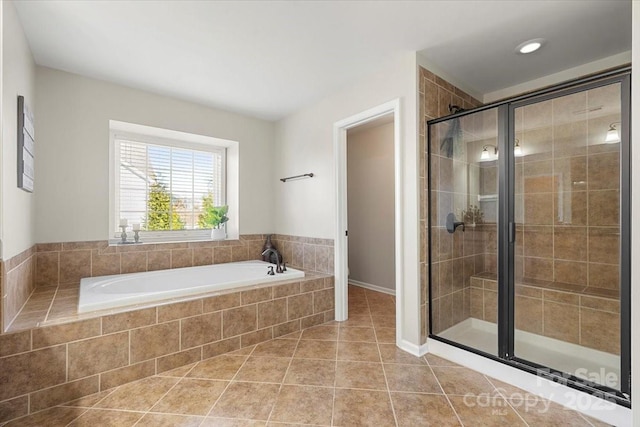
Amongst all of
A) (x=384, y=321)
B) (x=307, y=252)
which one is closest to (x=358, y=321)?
(x=384, y=321)

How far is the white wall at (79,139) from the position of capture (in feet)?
8.18

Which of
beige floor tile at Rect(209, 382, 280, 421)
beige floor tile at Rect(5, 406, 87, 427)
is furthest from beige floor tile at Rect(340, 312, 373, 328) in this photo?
beige floor tile at Rect(5, 406, 87, 427)

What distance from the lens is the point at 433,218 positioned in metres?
2.43

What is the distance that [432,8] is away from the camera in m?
1.79

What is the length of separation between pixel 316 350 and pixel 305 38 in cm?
239

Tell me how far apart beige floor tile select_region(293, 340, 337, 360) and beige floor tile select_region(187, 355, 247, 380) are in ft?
1.47

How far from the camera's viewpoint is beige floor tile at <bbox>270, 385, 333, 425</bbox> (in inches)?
62.4

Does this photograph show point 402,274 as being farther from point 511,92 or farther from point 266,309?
point 511,92

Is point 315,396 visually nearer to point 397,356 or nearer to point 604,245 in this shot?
point 397,356

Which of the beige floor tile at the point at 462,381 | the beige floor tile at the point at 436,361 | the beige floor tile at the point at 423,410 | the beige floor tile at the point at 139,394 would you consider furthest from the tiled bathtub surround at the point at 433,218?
the beige floor tile at the point at 139,394

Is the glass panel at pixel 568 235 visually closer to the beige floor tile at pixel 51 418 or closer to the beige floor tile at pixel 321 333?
the beige floor tile at pixel 321 333

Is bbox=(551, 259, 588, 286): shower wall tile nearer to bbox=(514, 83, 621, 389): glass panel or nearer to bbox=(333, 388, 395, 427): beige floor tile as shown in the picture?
bbox=(514, 83, 621, 389): glass panel

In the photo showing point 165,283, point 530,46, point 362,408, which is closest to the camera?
point 362,408

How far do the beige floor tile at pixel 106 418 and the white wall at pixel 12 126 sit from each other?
971 millimetres
